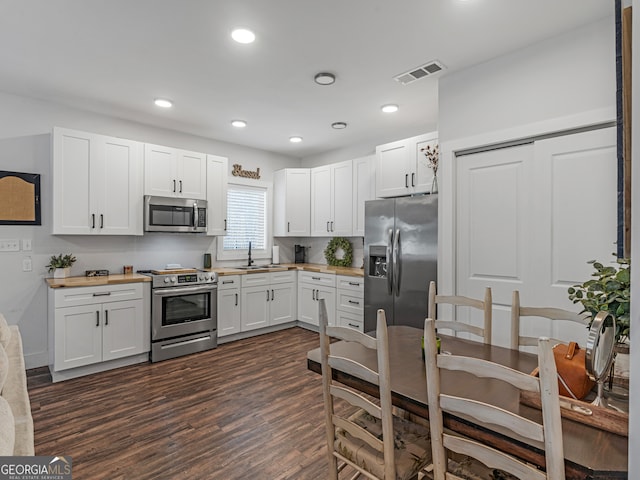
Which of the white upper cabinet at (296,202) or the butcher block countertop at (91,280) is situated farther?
the white upper cabinet at (296,202)

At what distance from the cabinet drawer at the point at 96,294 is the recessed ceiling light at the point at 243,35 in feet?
8.60

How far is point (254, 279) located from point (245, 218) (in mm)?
1124

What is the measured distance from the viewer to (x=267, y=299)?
4.80 m

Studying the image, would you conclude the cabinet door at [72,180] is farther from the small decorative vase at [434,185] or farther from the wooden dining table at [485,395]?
the small decorative vase at [434,185]

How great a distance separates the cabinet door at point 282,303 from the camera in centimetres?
487

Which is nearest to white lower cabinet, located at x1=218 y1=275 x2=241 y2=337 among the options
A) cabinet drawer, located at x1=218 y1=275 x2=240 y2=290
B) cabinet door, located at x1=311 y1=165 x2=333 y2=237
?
cabinet drawer, located at x1=218 y1=275 x2=240 y2=290

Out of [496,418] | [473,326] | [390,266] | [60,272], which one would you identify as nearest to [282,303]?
[390,266]

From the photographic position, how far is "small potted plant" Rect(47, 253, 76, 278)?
11.7ft

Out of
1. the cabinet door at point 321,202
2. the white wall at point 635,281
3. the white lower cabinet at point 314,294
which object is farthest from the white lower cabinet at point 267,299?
the white wall at point 635,281

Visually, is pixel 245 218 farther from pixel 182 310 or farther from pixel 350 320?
pixel 350 320

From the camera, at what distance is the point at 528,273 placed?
102 inches

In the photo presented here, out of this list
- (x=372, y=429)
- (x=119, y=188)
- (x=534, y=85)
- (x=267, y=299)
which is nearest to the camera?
(x=372, y=429)

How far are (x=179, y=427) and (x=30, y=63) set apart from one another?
3.06 m

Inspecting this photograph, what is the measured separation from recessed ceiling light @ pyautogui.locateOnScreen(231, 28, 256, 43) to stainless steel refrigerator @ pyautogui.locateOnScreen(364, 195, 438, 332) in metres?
1.95
